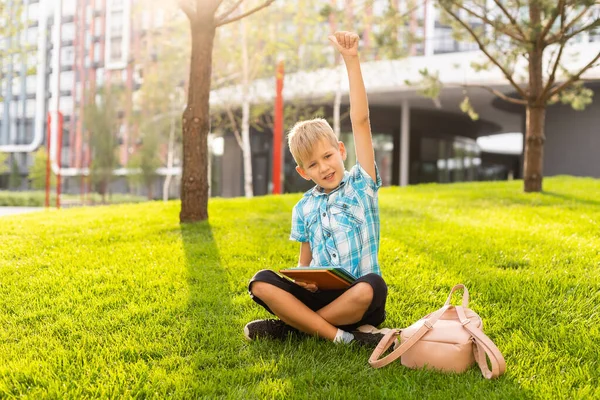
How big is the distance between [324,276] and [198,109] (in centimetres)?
498

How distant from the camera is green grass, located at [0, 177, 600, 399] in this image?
291 cm

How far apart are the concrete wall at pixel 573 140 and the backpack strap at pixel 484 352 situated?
2227 cm

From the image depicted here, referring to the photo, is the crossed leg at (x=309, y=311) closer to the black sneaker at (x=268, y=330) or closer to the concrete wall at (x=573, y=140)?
the black sneaker at (x=268, y=330)

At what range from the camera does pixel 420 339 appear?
3025mm

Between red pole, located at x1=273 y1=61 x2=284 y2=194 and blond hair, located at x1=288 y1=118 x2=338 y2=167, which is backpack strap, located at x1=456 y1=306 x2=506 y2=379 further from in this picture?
red pole, located at x1=273 y1=61 x2=284 y2=194

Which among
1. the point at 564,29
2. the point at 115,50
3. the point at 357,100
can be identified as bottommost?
the point at 357,100

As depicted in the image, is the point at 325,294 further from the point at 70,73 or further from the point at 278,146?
the point at 70,73

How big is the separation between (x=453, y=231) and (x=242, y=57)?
→ 15.1 meters

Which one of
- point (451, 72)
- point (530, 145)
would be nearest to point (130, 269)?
point (530, 145)

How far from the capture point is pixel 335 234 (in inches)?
133

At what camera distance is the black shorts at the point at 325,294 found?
10.5 feet

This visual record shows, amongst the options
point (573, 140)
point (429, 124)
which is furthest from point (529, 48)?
point (429, 124)

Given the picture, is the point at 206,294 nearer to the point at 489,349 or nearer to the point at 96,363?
the point at 96,363

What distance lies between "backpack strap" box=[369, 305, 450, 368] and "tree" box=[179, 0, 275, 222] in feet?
16.0
